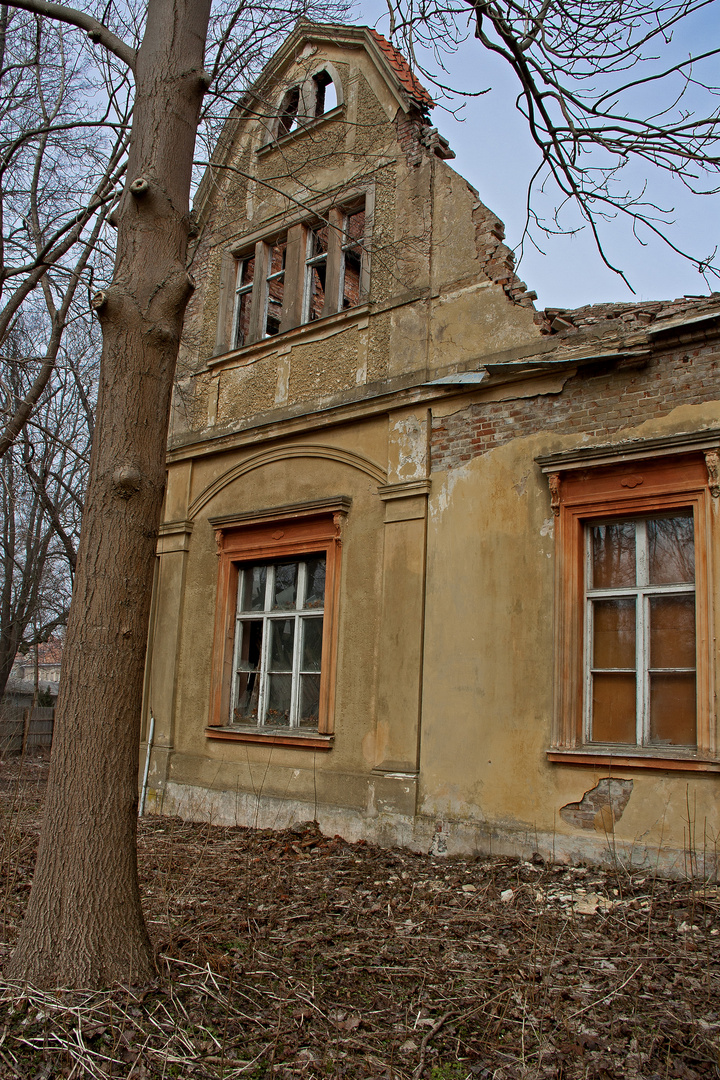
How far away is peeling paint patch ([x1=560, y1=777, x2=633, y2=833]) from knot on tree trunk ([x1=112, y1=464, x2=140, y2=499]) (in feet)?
12.7

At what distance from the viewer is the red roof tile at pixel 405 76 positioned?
8.26 meters

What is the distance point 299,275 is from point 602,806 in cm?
622

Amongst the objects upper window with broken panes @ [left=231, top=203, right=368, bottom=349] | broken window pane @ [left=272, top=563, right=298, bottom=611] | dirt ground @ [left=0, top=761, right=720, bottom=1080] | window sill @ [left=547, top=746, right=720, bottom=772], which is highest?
upper window with broken panes @ [left=231, top=203, right=368, bottom=349]

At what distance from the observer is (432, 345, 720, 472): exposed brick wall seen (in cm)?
580

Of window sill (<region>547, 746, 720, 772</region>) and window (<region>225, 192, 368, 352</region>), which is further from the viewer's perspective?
window (<region>225, 192, 368, 352</region>)

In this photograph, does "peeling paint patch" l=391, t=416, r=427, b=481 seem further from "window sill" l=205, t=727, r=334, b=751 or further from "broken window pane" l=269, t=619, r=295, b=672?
"window sill" l=205, t=727, r=334, b=751

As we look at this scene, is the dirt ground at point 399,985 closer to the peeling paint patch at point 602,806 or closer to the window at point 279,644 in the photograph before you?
the peeling paint patch at point 602,806

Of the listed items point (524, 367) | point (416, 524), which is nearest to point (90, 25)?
point (524, 367)

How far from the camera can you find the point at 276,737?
25.8 feet

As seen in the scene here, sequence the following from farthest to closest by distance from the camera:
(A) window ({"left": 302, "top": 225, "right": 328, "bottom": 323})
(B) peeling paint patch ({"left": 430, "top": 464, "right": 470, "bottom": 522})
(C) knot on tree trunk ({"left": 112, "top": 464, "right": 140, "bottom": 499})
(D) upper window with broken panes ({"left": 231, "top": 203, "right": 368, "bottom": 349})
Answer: (A) window ({"left": 302, "top": 225, "right": 328, "bottom": 323}), (D) upper window with broken panes ({"left": 231, "top": 203, "right": 368, "bottom": 349}), (B) peeling paint patch ({"left": 430, "top": 464, "right": 470, "bottom": 522}), (C) knot on tree trunk ({"left": 112, "top": 464, "right": 140, "bottom": 499})

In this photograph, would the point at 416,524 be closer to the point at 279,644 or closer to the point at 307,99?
the point at 279,644

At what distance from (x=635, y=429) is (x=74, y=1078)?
16.7ft

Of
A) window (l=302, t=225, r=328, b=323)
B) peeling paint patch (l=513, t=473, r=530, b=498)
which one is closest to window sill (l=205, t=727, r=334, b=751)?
peeling paint patch (l=513, t=473, r=530, b=498)

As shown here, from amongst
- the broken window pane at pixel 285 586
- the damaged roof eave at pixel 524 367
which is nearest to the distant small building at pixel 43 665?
A: the broken window pane at pixel 285 586
